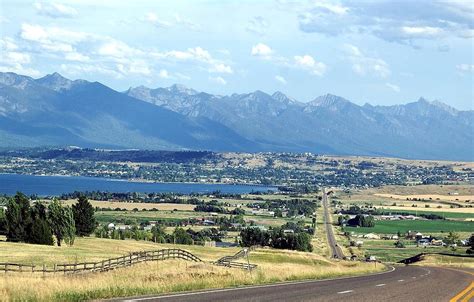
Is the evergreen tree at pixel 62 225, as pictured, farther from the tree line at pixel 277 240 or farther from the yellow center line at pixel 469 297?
the yellow center line at pixel 469 297

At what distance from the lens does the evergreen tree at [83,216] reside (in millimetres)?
121812

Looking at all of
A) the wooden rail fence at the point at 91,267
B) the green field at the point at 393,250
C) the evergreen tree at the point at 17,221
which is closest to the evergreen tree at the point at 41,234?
the evergreen tree at the point at 17,221

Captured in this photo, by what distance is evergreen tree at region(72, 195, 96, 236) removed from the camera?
122m

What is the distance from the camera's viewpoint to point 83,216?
12375cm

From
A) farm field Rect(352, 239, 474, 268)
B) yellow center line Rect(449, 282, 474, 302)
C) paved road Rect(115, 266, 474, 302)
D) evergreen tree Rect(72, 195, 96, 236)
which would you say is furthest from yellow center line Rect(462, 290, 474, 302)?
farm field Rect(352, 239, 474, 268)

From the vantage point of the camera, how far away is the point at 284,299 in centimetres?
2894

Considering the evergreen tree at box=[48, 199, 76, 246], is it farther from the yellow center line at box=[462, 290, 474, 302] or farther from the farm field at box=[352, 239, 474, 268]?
the yellow center line at box=[462, 290, 474, 302]

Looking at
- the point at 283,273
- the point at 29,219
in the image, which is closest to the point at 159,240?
the point at 29,219

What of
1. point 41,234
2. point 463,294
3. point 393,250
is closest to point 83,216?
point 41,234

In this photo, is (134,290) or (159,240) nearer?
(134,290)

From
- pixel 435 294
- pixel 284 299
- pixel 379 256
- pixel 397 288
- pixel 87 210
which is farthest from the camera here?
pixel 379 256

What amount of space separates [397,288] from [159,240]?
113207 millimetres

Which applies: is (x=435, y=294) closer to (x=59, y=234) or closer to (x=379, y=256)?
(x=59, y=234)

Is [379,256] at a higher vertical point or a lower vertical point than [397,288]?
lower
